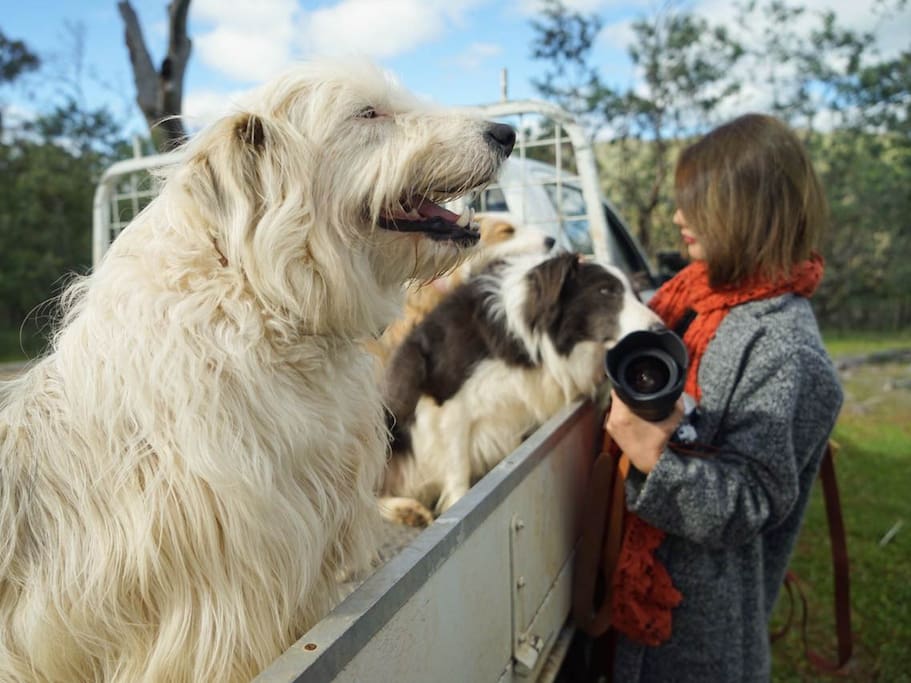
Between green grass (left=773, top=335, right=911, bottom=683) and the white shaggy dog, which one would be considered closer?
the white shaggy dog

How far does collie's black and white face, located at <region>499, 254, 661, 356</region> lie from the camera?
2.97 m

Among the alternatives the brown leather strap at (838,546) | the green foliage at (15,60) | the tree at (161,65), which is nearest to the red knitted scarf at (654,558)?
the brown leather strap at (838,546)

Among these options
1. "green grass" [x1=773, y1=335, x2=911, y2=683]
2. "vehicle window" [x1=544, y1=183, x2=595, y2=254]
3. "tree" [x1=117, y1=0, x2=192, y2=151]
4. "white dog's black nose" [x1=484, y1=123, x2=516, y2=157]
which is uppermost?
"tree" [x1=117, y1=0, x2=192, y2=151]

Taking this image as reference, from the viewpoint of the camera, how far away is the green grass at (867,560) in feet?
11.7

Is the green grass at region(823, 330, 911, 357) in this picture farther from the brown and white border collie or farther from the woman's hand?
the woman's hand

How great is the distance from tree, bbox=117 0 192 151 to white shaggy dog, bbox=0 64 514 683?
4.80 meters

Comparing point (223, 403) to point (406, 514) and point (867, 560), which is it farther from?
point (867, 560)

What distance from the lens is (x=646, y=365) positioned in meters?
1.88

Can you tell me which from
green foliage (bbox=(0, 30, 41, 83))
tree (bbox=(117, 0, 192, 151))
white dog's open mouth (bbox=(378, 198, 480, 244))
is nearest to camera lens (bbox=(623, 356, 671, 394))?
white dog's open mouth (bbox=(378, 198, 480, 244))

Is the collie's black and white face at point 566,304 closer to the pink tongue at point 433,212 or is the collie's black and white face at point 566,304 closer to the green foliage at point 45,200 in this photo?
the pink tongue at point 433,212

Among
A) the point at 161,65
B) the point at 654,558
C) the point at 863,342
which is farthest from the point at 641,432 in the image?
the point at 863,342

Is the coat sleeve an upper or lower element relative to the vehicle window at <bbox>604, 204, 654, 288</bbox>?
lower

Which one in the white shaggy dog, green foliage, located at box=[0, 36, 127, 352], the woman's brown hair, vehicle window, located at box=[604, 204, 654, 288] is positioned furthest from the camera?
green foliage, located at box=[0, 36, 127, 352]

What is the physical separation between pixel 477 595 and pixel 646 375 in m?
0.80
